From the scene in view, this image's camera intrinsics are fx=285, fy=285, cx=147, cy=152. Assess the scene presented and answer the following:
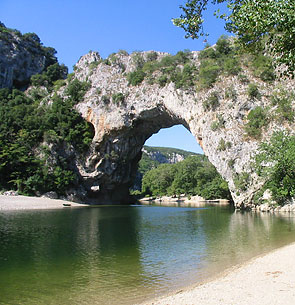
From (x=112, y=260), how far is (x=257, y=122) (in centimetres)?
2893

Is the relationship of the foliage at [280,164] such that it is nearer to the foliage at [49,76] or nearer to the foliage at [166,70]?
the foliage at [166,70]

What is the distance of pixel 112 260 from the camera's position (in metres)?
10.6

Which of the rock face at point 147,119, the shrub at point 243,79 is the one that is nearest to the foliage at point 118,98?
the rock face at point 147,119

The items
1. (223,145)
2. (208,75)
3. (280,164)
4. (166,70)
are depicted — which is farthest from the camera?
(166,70)

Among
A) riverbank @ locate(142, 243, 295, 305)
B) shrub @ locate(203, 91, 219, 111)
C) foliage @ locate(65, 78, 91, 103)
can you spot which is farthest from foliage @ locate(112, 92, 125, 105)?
riverbank @ locate(142, 243, 295, 305)

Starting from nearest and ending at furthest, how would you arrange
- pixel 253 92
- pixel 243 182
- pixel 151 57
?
pixel 243 182 → pixel 253 92 → pixel 151 57

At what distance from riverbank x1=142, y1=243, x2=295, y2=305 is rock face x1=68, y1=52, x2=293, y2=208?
25.9 meters

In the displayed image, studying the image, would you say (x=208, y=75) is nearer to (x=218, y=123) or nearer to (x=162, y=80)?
(x=162, y=80)

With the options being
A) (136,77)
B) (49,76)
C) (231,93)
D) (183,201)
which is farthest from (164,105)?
(183,201)

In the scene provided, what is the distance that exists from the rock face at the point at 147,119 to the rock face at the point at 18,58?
13772 mm

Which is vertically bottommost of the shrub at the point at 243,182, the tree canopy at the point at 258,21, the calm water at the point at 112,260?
the calm water at the point at 112,260

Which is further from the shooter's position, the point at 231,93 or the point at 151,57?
the point at 151,57

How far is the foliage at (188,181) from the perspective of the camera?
64375mm

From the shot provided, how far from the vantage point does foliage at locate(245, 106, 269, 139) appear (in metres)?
34.0
